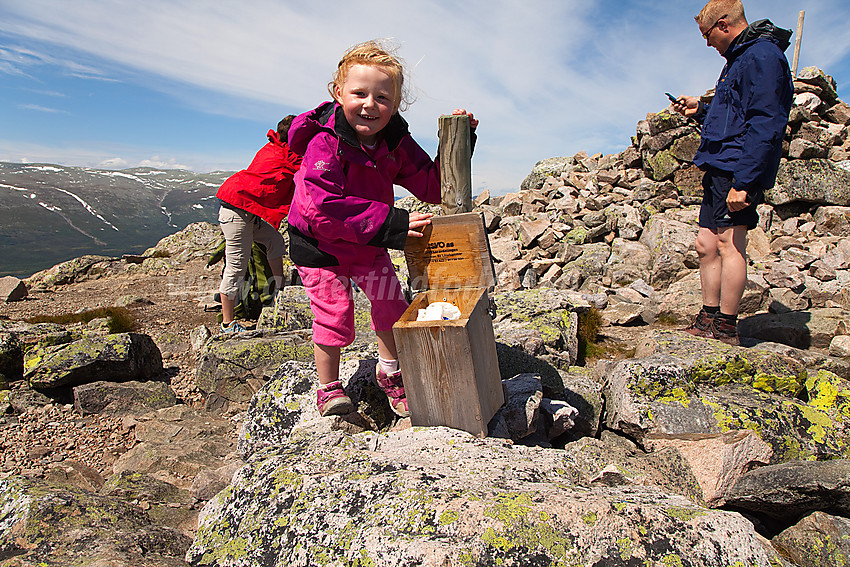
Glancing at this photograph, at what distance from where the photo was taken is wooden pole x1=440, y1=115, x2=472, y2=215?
396 centimetres

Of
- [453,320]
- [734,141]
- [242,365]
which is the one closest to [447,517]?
[453,320]

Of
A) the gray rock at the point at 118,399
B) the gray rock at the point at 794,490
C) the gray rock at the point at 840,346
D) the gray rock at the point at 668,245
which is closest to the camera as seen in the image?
the gray rock at the point at 794,490

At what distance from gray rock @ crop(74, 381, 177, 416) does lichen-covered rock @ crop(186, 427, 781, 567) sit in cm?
363

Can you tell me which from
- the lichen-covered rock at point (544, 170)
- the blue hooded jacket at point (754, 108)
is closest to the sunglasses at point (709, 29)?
the blue hooded jacket at point (754, 108)

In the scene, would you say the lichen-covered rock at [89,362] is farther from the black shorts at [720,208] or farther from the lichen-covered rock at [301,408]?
the black shorts at [720,208]

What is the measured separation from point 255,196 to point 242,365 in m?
2.31

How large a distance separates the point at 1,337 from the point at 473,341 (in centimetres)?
712

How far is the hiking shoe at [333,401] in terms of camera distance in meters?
4.14

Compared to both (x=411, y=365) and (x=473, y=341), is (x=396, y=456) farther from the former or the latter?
(x=473, y=341)

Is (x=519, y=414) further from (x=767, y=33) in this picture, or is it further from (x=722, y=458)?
(x=767, y=33)

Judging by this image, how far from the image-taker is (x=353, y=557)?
2.40 meters

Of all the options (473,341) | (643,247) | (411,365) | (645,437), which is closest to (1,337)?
(411,365)

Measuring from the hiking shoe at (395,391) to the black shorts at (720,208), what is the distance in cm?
383

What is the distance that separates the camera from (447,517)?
2461mm
